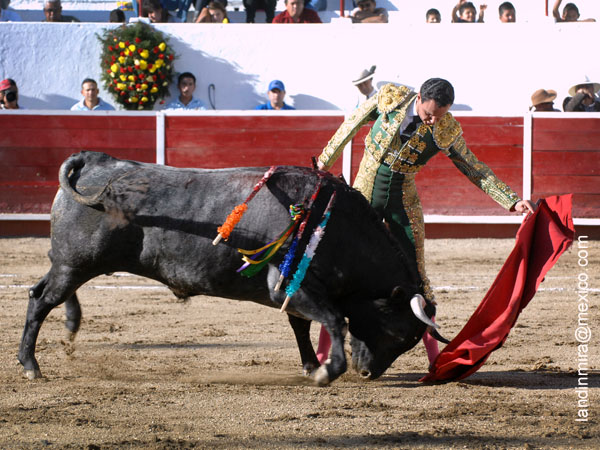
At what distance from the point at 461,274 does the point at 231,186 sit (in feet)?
10.5

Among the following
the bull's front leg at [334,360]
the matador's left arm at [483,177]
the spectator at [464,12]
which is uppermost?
the spectator at [464,12]

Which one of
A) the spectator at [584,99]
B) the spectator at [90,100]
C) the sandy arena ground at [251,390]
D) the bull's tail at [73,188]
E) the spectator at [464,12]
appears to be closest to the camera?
the sandy arena ground at [251,390]

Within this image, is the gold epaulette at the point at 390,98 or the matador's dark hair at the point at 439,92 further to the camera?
the gold epaulette at the point at 390,98

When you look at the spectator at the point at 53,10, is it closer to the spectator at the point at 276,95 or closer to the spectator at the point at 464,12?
the spectator at the point at 276,95

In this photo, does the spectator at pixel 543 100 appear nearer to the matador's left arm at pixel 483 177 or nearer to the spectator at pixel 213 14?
the spectator at pixel 213 14

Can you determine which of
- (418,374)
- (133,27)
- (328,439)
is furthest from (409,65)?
(328,439)

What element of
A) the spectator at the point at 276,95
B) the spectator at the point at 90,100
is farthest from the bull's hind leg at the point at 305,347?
the spectator at the point at 90,100

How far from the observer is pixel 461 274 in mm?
6059

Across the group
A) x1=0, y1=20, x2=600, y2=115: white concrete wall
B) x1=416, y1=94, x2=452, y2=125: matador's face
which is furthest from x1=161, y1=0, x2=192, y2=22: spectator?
x1=416, y1=94, x2=452, y2=125: matador's face

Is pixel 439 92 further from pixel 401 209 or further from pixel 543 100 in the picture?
pixel 543 100

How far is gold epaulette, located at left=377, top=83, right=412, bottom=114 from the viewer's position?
3285 millimetres

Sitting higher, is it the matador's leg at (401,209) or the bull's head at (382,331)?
the matador's leg at (401,209)

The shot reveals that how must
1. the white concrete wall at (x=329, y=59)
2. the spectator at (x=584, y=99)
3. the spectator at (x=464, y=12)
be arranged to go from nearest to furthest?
the spectator at (x=584, y=99) < the white concrete wall at (x=329, y=59) < the spectator at (x=464, y=12)

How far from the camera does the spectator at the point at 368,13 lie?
838cm
